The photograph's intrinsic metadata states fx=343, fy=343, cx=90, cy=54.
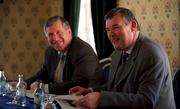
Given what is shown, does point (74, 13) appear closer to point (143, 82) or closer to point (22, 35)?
point (22, 35)

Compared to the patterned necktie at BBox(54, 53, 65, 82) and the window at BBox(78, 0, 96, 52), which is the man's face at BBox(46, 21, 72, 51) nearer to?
the patterned necktie at BBox(54, 53, 65, 82)

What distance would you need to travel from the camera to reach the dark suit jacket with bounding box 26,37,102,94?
2445mm

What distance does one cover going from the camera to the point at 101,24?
4438mm

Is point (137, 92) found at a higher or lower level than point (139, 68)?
lower

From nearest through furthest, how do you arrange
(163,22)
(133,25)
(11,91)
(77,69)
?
(133,25) → (11,91) → (77,69) → (163,22)

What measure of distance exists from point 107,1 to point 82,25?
20.3 inches

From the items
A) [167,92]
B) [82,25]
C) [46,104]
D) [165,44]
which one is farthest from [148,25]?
[46,104]

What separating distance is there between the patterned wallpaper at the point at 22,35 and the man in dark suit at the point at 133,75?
294cm

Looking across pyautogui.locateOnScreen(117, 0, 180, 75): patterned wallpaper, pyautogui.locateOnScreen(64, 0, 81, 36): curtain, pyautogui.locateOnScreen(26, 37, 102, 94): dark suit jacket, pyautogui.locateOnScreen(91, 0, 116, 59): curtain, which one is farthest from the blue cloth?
pyautogui.locateOnScreen(64, 0, 81, 36): curtain

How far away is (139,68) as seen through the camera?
5.90 ft

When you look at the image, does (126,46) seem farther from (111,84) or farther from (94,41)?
(94,41)

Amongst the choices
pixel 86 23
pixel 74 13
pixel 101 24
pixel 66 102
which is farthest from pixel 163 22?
pixel 66 102

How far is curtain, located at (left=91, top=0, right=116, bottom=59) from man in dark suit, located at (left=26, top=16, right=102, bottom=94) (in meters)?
1.61

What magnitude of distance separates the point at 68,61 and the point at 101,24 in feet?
6.11
